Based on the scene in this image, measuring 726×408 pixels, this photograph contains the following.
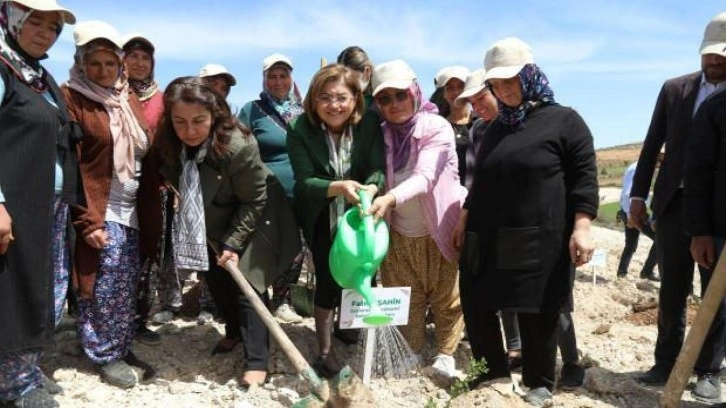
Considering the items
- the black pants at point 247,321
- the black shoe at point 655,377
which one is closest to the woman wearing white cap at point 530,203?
the black shoe at point 655,377

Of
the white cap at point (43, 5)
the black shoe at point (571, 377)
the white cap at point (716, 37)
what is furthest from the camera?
the black shoe at point (571, 377)

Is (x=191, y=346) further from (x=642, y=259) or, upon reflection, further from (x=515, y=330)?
(x=642, y=259)

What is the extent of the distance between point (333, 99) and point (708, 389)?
2.54 meters

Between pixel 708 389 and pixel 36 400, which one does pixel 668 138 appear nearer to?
pixel 708 389

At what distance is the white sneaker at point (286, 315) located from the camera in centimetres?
452

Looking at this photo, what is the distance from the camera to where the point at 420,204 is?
3.72 m

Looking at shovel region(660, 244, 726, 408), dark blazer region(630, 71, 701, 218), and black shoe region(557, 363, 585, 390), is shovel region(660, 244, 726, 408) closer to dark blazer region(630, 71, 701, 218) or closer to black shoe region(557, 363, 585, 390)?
black shoe region(557, 363, 585, 390)

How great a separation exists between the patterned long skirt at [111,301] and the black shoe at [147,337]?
17.2 inches

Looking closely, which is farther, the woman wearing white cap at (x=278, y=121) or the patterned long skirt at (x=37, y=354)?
the woman wearing white cap at (x=278, y=121)

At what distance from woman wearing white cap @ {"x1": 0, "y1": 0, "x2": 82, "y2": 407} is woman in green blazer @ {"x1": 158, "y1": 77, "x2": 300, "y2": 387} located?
559mm

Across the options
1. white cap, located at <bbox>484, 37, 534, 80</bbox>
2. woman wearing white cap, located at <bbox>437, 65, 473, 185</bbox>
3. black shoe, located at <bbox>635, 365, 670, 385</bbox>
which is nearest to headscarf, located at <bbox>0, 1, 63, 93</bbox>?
white cap, located at <bbox>484, 37, 534, 80</bbox>

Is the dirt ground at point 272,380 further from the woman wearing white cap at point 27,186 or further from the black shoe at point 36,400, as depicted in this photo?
the woman wearing white cap at point 27,186

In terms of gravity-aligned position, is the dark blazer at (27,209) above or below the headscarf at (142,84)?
below

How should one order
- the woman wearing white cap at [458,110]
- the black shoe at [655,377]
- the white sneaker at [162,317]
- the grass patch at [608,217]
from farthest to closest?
1. the grass patch at [608,217]
2. the white sneaker at [162,317]
3. the woman wearing white cap at [458,110]
4. the black shoe at [655,377]
